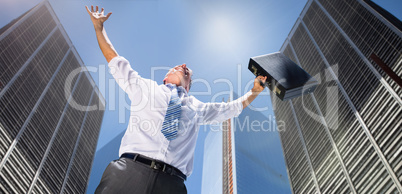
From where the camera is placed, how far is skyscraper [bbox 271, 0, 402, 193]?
162 feet

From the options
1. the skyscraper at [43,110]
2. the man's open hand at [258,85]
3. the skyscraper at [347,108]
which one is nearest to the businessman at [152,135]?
the man's open hand at [258,85]

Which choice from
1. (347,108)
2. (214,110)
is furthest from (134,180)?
(347,108)

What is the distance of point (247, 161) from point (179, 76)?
121 meters

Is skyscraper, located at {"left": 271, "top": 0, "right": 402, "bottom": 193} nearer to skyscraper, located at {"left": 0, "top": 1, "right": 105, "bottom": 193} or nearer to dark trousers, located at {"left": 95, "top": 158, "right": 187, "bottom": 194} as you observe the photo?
dark trousers, located at {"left": 95, "top": 158, "right": 187, "bottom": 194}

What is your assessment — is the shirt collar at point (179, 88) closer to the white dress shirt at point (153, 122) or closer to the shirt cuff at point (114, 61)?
the white dress shirt at point (153, 122)

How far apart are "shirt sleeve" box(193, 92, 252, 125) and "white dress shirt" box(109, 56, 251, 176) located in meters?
0.02

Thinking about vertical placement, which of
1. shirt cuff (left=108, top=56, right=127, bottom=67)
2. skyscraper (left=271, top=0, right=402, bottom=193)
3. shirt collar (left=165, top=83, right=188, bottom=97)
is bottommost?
skyscraper (left=271, top=0, right=402, bottom=193)

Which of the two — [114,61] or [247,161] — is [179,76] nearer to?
[114,61]

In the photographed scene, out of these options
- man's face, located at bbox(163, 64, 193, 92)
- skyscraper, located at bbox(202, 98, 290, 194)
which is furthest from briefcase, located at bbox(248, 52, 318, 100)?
skyscraper, located at bbox(202, 98, 290, 194)

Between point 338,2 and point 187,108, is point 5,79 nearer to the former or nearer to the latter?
point 187,108

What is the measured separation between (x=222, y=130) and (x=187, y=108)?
437ft

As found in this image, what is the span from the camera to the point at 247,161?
394 feet

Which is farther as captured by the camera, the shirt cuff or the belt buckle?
the shirt cuff

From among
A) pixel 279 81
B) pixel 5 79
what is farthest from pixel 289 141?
pixel 279 81
